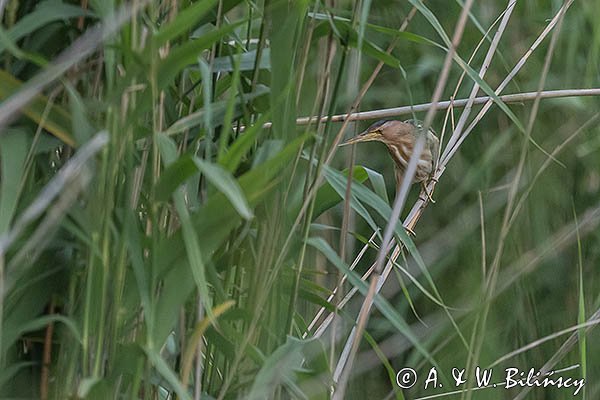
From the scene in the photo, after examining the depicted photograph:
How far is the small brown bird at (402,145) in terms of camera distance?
5.00ft

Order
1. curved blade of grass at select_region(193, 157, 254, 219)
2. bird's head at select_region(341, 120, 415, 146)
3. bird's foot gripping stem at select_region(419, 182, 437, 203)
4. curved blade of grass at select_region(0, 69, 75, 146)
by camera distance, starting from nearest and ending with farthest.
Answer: curved blade of grass at select_region(193, 157, 254, 219)
curved blade of grass at select_region(0, 69, 75, 146)
bird's foot gripping stem at select_region(419, 182, 437, 203)
bird's head at select_region(341, 120, 415, 146)

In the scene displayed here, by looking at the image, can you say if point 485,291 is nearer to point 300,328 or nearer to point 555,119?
point 300,328

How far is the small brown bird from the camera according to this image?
1.52 m

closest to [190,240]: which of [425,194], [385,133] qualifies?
[425,194]

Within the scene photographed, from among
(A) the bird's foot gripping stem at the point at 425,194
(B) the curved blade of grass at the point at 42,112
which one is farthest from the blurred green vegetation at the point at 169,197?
(A) the bird's foot gripping stem at the point at 425,194

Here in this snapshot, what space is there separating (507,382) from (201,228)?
765 mm

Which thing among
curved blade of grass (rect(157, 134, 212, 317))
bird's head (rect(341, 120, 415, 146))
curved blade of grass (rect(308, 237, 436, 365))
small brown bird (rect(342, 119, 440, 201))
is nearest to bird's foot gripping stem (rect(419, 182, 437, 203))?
small brown bird (rect(342, 119, 440, 201))

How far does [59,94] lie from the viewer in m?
0.93

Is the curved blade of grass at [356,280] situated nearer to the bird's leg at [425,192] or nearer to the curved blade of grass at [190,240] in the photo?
the curved blade of grass at [190,240]

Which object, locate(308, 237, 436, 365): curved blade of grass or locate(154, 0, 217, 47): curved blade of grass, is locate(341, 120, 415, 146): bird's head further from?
locate(154, 0, 217, 47): curved blade of grass

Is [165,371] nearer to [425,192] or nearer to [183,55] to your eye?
[183,55]

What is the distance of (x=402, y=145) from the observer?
5.17 feet

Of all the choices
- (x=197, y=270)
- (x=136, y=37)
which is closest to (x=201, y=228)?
(x=197, y=270)

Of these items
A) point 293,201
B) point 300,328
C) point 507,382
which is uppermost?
point 293,201
